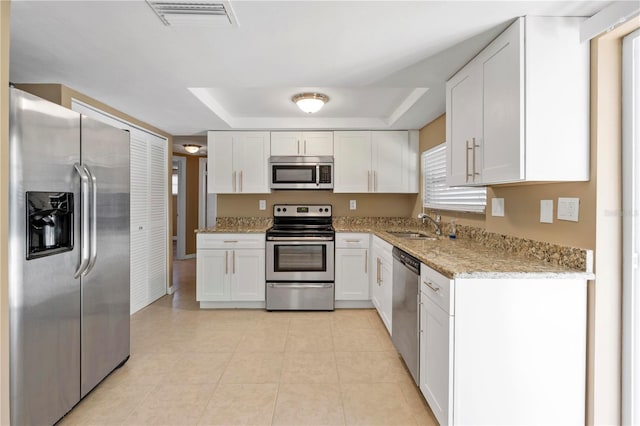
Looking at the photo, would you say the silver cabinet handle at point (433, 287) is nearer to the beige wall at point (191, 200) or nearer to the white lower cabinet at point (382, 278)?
the white lower cabinet at point (382, 278)

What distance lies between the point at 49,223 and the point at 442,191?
320 cm

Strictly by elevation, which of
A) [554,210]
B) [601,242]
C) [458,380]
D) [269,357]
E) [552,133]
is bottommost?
[269,357]

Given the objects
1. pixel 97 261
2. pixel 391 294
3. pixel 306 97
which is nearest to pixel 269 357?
pixel 391 294

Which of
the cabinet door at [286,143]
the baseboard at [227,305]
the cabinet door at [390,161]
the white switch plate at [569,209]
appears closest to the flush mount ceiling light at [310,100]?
the cabinet door at [286,143]

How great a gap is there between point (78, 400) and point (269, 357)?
1.21 m

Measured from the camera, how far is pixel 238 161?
13.7 ft

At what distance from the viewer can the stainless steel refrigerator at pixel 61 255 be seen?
157cm

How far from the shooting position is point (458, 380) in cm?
163

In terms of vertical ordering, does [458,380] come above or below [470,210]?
below

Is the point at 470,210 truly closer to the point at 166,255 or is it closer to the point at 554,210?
the point at 554,210

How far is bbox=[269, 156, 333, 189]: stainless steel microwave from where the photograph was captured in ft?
13.6

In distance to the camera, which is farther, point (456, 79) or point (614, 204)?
point (456, 79)

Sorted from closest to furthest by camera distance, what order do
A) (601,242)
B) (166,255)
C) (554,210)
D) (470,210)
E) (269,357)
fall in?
1. (601,242)
2. (554,210)
3. (269,357)
4. (470,210)
5. (166,255)

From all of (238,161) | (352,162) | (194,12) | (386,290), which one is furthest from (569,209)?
(238,161)
